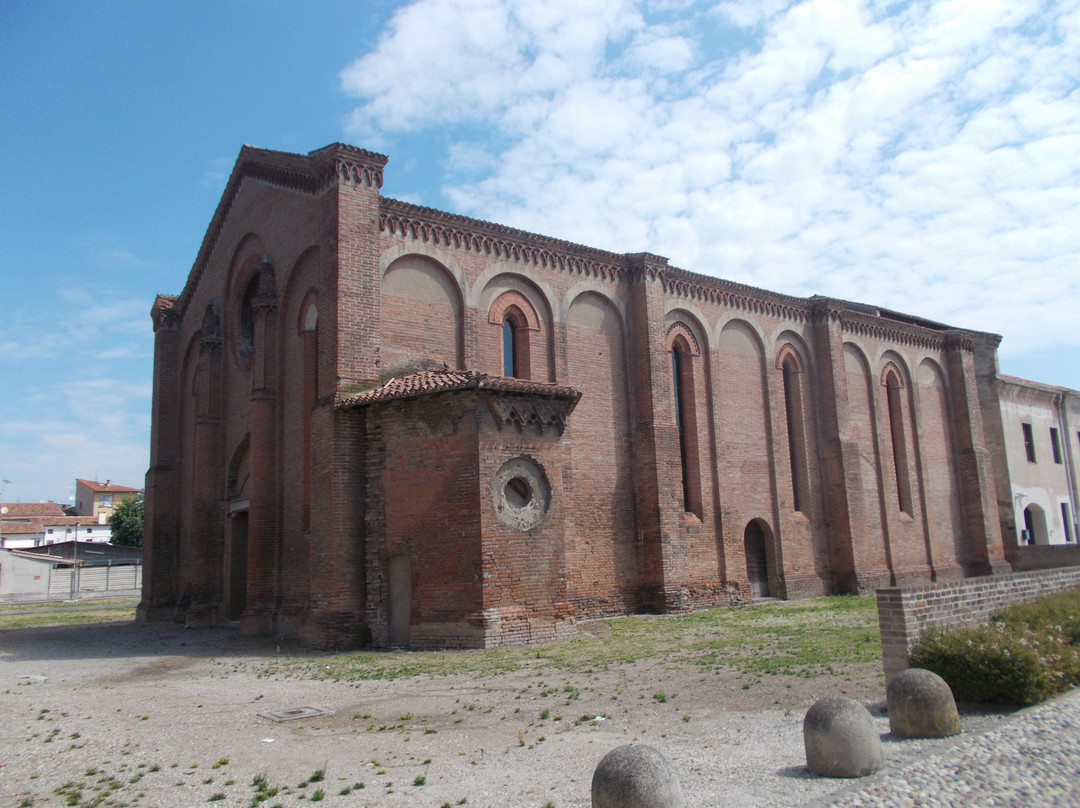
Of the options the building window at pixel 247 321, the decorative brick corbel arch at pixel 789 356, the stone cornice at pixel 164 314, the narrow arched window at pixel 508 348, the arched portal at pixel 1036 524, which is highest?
the stone cornice at pixel 164 314

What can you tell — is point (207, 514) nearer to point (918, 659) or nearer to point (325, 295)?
point (325, 295)

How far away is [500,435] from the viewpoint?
13.3 m

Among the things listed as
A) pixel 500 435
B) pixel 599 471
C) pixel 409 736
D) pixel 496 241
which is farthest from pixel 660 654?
pixel 496 241

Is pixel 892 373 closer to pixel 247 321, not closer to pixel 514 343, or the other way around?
pixel 514 343

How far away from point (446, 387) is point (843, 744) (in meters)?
8.95

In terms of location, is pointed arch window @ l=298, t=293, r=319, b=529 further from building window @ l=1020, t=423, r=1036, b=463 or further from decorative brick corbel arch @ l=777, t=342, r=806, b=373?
building window @ l=1020, t=423, r=1036, b=463

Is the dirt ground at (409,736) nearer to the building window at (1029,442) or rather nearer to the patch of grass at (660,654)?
the patch of grass at (660,654)

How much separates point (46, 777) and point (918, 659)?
24.8 feet

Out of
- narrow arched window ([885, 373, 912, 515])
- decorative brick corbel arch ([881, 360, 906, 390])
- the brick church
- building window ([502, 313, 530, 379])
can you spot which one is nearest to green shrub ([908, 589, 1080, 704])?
the brick church

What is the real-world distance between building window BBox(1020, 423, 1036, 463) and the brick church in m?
3.43

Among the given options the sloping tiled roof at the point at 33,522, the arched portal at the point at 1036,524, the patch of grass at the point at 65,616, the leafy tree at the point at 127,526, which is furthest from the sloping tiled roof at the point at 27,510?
the arched portal at the point at 1036,524

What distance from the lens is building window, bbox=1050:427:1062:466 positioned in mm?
30078

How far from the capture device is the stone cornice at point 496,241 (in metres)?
15.7

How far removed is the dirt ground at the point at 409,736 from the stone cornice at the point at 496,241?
8.88 metres
